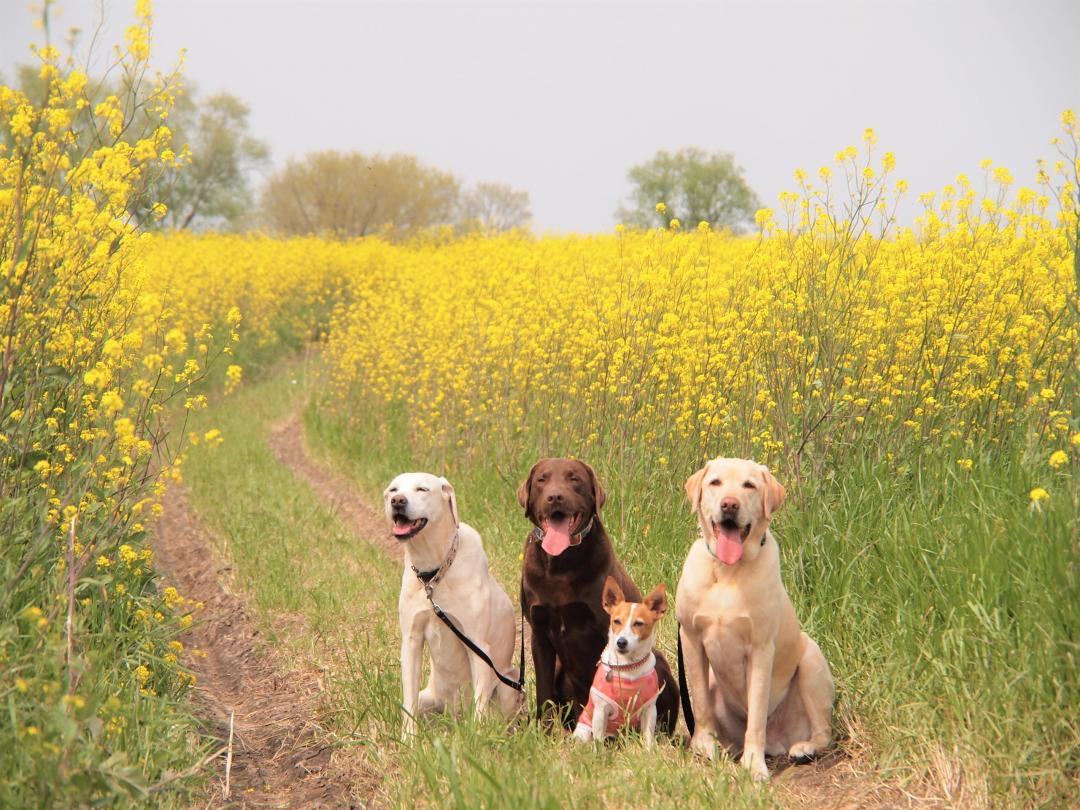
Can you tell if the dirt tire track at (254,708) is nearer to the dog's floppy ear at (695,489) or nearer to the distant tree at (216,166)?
the dog's floppy ear at (695,489)

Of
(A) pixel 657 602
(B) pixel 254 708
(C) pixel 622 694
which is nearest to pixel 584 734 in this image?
(C) pixel 622 694

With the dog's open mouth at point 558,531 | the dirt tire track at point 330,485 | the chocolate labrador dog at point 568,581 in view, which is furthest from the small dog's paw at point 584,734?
the dirt tire track at point 330,485

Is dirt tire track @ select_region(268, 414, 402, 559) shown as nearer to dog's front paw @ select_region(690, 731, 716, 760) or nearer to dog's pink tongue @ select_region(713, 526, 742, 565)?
dog's front paw @ select_region(690, 731, 716, 760)

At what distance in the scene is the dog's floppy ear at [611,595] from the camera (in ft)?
14.0

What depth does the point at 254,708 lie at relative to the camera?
17.8ft

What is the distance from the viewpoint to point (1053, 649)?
11.8ft

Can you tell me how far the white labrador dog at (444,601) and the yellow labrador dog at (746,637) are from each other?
2.84ft

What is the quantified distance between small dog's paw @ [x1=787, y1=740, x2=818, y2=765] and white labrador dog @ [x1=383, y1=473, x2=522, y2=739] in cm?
127

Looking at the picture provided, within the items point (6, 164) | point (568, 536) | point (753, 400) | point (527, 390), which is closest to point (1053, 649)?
point (568, 536)

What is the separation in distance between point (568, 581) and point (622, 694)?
556 mm

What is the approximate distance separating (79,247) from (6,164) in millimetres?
913

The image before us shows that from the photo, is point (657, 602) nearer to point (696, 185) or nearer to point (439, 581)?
point (439, 581)

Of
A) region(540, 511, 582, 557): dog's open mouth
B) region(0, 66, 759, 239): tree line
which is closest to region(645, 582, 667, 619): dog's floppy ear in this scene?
region(540, 511, 582, 557): dog's open mouth

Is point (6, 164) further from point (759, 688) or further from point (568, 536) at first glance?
point (759, 688)
